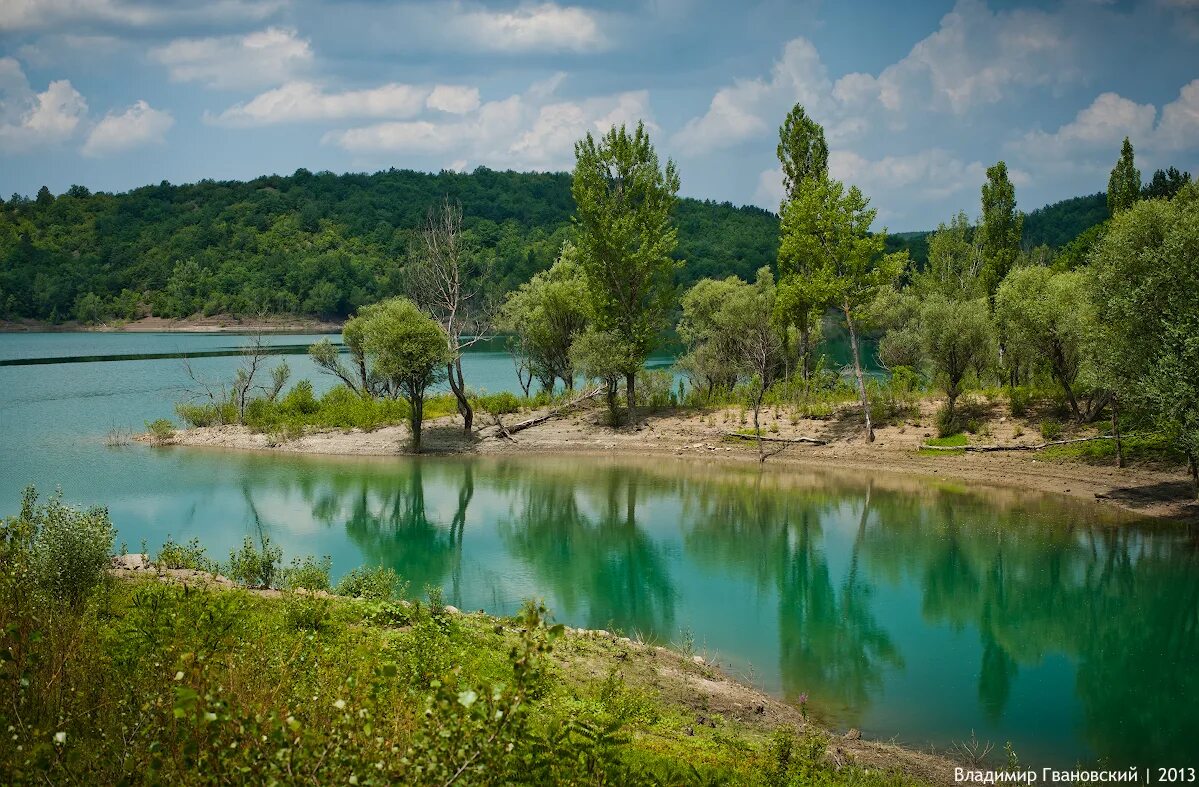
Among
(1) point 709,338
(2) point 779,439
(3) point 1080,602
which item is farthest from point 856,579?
(1) point 709,338

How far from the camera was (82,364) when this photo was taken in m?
73.9

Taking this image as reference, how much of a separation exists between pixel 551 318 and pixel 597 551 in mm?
23284

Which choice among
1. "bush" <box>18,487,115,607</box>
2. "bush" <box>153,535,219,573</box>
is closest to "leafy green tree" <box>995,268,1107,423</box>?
"bush" <box>153,535,219,573</box>

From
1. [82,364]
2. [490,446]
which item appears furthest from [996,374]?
[82,364]

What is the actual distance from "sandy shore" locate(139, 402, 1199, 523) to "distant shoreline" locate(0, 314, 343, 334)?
77.3 meters

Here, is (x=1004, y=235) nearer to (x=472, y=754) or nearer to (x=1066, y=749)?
(x=1066, y=749)

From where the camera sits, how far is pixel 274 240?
121 m

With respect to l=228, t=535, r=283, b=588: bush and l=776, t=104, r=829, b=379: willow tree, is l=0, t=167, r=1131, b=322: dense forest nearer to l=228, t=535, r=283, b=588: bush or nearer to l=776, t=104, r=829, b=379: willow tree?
l=776, t=104, r=829, b=379: willow tree

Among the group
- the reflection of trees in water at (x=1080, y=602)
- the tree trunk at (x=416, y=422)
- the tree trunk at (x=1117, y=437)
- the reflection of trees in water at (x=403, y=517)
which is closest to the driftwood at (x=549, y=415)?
the tree trunk at (x=416, y=422)

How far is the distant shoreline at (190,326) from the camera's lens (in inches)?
4503

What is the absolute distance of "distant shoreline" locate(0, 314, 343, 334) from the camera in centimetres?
11438

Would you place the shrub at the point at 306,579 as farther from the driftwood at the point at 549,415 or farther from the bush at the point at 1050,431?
the bush at the point at 1050,431

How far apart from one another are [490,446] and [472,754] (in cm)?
3440

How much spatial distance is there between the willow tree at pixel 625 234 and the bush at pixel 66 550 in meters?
29.7
